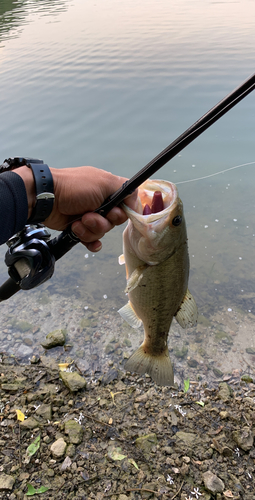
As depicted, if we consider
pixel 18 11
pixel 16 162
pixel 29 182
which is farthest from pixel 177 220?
pixel 18 11

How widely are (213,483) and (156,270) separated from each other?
157 cm

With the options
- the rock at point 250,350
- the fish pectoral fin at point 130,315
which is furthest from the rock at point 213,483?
the rock at point 250,350

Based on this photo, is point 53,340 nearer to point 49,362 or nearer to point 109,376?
point 49,362

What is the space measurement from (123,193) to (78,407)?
6.98ft

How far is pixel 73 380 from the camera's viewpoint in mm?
3121

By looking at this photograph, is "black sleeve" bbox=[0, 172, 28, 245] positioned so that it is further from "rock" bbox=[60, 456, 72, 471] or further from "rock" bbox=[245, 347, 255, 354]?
"rock" bbox=[245, 347, 255, 354]

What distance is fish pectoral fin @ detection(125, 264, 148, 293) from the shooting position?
212 centimetres

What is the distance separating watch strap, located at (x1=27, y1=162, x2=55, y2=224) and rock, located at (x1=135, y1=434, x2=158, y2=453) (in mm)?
1962

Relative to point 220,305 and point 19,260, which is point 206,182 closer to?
point 220,305

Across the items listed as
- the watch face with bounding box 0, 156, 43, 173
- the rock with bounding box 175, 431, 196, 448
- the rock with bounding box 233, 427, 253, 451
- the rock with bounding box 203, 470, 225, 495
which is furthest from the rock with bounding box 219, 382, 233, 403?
the watch face with bounding box 0, 156, 43, 173

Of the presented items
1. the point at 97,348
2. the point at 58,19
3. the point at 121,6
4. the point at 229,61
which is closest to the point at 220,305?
the point at 97,348

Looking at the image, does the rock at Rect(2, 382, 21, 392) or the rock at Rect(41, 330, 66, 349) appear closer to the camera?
the rock at Rect(2, 382, 21, 392)

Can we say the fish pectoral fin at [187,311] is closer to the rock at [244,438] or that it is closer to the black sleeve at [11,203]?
the rock at [244,438]

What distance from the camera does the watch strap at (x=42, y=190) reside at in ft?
6.15
